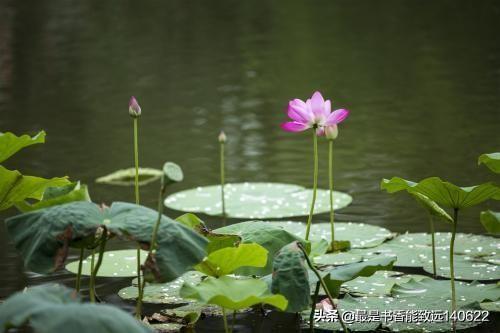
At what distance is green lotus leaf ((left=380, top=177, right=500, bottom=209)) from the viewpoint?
1831mm

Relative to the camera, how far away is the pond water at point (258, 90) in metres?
3.69

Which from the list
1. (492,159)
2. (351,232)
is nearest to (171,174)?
(492,159)

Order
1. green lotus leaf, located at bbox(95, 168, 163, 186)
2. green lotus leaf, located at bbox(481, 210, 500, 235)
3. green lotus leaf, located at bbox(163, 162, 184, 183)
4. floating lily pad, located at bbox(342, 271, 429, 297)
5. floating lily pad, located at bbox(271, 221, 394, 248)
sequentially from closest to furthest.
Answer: green lotus leaf, located at bbox(163, 162, 184, 183), green lotus leaf, located at bbox(481, 210, 500, 235), floating lily pad, located at bbox(342, 271, 429, 297), floating lily pad, located at bbox(271, 221, 394, 248), green lotus leaf, located at bbox(95, 168, 163, 186)

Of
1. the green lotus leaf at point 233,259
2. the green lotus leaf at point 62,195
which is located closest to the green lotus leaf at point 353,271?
the green lotus leaf at point 233,259

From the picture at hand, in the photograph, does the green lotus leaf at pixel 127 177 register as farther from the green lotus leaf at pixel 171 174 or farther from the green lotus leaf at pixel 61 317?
the green lotus leaf at pixel 61 317

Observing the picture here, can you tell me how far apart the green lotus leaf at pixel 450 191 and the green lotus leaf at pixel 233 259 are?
36 cm

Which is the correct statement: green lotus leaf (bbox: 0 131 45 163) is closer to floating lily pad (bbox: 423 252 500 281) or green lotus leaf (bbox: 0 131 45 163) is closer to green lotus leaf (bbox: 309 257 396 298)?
green lotus leaf (bbox: 309 257 396 298)

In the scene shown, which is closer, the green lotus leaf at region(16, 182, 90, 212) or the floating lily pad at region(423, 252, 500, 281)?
the green lotus leaf at region(16, 182, 90, 212)

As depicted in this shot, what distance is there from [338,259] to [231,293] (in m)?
0.82

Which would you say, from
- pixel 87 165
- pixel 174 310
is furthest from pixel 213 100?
pixel 174 310

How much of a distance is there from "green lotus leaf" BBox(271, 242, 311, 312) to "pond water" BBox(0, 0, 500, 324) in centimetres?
98

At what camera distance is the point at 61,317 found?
1260 mm

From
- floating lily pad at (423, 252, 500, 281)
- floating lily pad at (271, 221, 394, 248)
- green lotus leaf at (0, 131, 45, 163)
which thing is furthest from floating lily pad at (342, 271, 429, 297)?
green lotus leaf at (0, 131, 45, 163)

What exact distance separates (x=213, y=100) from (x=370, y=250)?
2.90 m
